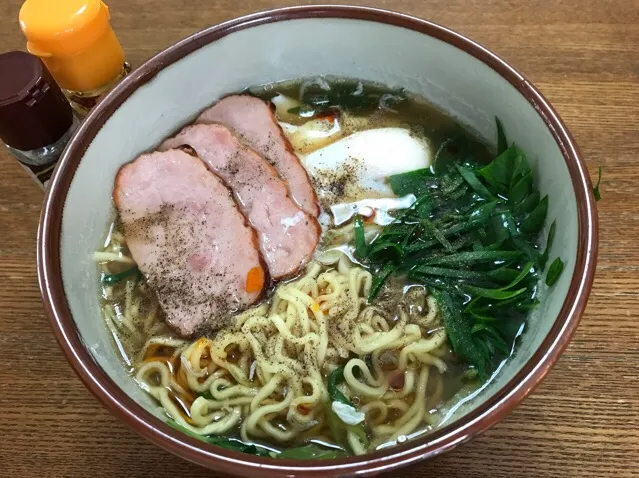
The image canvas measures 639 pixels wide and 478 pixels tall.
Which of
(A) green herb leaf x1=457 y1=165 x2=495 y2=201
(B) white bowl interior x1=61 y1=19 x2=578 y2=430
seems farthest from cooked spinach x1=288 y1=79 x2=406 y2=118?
(A) green herb leaf x1=457 y1=165 x2=495 y2=201

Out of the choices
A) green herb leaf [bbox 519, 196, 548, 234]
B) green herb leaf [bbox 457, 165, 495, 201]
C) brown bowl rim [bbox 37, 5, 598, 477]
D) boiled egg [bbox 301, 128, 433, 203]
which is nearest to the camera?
brown bowl rim [bbox 37, 5, 598, 477]

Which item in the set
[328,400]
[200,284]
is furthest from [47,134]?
[328,400]

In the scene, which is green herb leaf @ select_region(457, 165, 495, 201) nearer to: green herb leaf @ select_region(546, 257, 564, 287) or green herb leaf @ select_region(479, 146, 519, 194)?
green herb leaf @ select_region(479, 146, 519, 194)

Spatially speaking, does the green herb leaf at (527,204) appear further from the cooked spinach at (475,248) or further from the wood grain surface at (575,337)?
the wood grain surface at (575,337)

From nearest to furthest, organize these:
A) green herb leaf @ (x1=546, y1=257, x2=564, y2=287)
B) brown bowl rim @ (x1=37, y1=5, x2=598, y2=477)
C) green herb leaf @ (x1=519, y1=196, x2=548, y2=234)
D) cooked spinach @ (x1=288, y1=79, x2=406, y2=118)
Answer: brown bowl rim @ (x1=37, y1=5, x2=598, y2=477), green herb leaf @ (x1=546, y1=257, x2=564, y2=287), green herb leaf @ (x1=519, y1=196, x2=548, y2=234), cooked spinach @ (x1=288, y1=79, x2=406, y2=118)

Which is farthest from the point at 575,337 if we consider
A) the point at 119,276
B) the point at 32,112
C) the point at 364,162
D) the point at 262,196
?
the point at 32,112

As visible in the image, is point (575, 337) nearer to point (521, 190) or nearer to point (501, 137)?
point (521, 190)

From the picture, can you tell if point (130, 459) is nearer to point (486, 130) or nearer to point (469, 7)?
point (486, 130)
